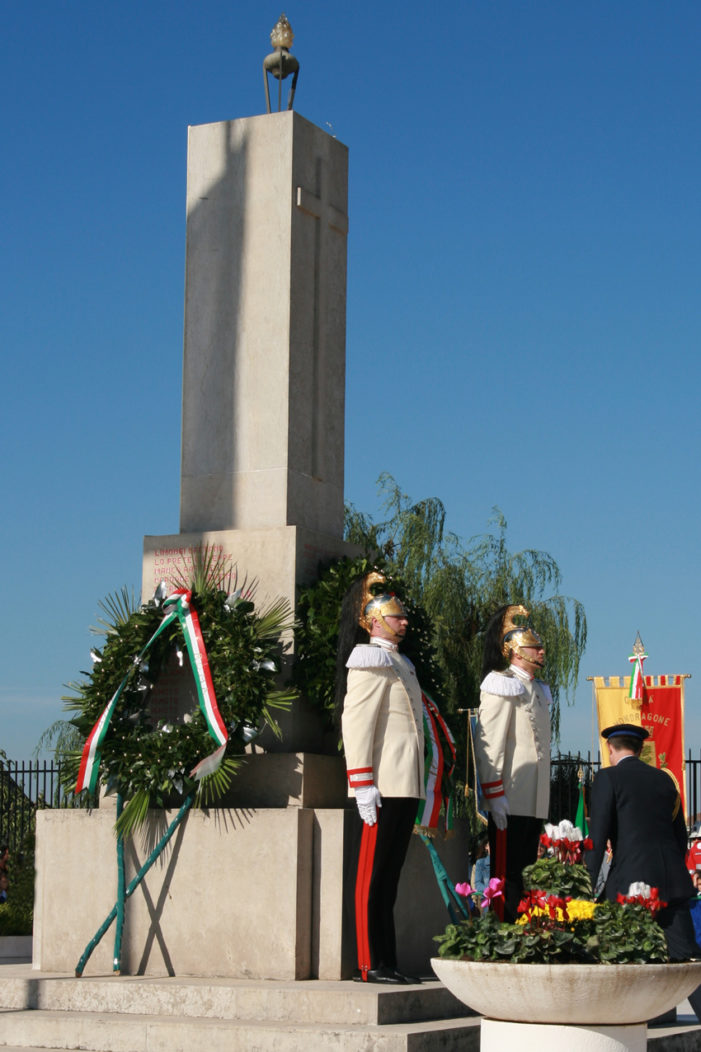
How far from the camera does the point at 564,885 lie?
229 inches

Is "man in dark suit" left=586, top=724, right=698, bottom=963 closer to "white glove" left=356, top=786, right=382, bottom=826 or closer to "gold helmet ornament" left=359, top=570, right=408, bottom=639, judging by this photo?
"white glove" left=356, top=786, right=382, bottom=826

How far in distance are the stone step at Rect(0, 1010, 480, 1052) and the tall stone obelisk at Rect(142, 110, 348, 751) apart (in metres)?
2.54

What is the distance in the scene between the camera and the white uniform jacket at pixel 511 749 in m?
7.81

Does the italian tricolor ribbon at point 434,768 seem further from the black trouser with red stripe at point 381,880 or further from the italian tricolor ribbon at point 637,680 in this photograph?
the italian tricolor ribbon at point 637,680

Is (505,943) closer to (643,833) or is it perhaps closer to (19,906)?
(643,833)

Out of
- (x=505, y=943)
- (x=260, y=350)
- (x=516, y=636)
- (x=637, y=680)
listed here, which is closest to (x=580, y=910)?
(x=505, y=943)

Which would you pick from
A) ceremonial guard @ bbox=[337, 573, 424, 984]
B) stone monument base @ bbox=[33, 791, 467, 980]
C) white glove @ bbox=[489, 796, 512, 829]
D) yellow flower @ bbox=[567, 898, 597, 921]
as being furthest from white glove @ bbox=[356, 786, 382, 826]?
yellow flower @ bbox=[567, 898, 597, 921]

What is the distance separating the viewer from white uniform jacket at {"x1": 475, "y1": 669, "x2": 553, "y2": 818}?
7.81 meters

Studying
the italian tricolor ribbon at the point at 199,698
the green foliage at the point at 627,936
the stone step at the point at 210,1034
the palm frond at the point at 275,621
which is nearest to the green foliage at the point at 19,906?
the italian tricolor ribbon at the point at 199,698

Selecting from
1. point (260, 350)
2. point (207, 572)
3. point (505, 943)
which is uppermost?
point (260, 350)

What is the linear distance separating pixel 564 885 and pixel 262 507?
329cm

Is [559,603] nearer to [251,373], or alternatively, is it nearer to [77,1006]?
[251,373]

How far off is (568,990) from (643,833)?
1621mm

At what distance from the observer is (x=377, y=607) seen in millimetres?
7430
